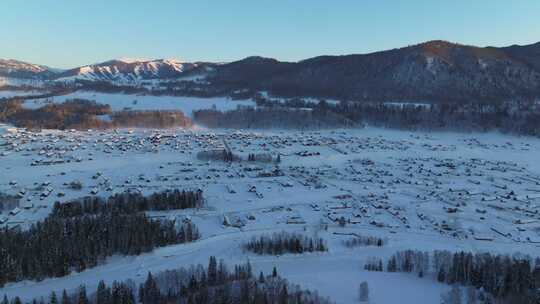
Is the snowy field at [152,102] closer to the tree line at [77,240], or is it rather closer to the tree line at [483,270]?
the tree line at [77,240]

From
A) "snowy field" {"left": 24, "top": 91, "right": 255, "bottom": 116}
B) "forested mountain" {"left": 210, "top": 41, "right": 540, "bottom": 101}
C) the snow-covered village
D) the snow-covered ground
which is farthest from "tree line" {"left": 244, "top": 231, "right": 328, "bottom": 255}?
the snow-covered ground

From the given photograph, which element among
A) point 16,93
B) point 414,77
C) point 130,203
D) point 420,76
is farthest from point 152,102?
point 130,203

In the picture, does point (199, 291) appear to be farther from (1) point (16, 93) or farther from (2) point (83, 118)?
(1) point (16, 93)

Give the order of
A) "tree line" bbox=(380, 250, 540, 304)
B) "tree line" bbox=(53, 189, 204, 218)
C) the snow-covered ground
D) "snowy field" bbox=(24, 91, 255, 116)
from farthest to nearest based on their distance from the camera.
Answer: the snow-covered ground → "snowy field" bbox=(24, 91, 255, 116) → "tree line" bbox=(53, 189, 204, 218) → "tree line" bbox=(380, 250, 540, 304)

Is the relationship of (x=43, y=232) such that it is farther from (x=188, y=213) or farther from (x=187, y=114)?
(x=187, y=114)

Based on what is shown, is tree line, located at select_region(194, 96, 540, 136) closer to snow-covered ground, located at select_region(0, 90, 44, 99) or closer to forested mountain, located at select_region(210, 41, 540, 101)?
forested mountain, located at select_region(210, 41, 540, 101)
